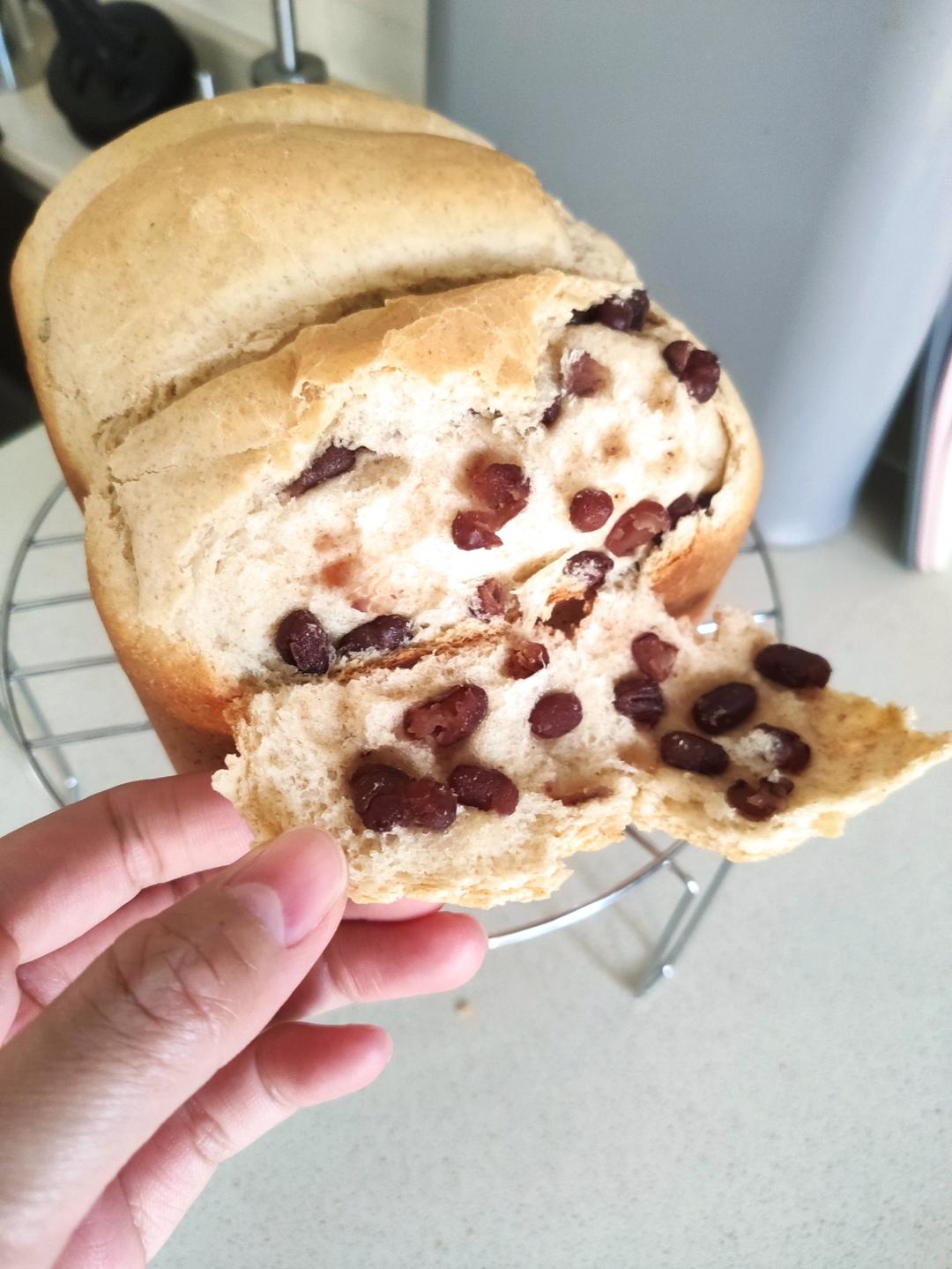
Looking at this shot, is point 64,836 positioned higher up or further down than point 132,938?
further down

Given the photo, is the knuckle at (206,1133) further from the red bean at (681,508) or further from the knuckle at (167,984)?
the red bean at (681,508)

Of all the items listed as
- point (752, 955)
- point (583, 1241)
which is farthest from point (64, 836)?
point (752, 955)

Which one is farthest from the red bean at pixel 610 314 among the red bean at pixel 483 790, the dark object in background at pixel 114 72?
the dark object in background at pixel 114 72

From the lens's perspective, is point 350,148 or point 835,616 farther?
point 835,616

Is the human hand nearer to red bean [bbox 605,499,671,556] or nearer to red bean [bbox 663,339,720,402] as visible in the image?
red bean [bbox 605,499,671,556]

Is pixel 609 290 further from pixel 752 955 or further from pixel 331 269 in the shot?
pixel 752 955

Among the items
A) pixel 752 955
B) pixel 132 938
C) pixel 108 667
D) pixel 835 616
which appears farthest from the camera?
pixel 835 616

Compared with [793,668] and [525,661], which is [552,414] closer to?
[525,661]
